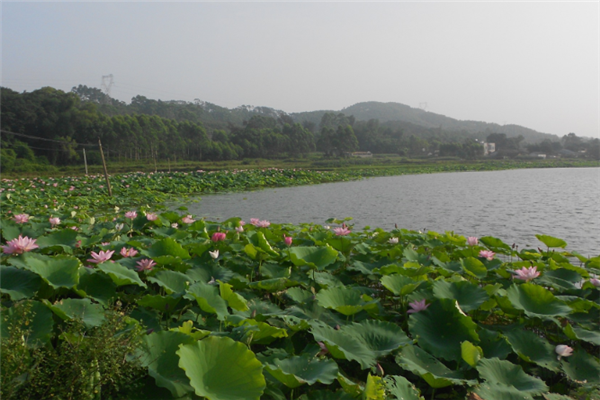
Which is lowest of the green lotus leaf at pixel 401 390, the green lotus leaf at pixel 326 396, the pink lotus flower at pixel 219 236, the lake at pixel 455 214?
the lake at pixel 455 214

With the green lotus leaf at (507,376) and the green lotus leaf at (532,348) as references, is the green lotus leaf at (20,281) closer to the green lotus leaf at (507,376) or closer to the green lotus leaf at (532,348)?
the green lotus leaf at (507,376)

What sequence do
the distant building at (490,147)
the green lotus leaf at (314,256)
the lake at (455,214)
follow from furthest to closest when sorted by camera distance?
1. the distant building at (490,147)
2. the lake at (455,214)
3. the green lotus leaf at (314,256)

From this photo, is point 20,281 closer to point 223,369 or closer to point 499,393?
point 223,369

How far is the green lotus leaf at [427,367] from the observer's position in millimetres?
1454

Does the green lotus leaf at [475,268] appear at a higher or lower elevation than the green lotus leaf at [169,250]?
lower

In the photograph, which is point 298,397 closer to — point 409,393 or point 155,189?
point 409,393

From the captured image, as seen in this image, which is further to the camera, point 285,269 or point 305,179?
point 305,179

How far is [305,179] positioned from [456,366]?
1889 cm

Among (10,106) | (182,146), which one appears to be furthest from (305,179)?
(10,106)

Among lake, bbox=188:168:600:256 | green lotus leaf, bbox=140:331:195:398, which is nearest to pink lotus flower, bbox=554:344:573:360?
green lotus leaf, bbox=140:331:195:398

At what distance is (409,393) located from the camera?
4.49ft

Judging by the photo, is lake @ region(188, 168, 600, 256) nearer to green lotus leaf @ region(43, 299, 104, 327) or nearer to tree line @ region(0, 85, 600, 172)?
green lotus leaf @ region(43, 299, 104, 327)

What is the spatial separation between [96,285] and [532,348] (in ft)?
7.25

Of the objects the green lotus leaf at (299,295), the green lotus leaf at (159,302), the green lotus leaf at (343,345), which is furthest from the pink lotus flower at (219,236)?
the green lotus leaf at (343,345)
